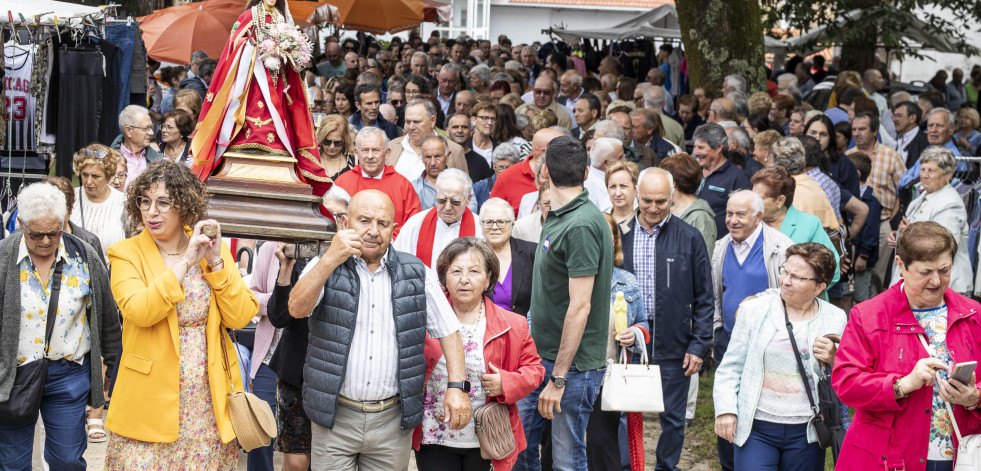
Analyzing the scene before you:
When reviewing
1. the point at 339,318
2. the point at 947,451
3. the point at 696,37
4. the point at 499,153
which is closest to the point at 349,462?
the point at 339,318

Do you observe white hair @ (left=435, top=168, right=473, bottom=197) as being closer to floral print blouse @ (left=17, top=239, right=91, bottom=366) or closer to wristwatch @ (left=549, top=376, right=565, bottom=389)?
wristwatch @ (left=549, top=376, right=565, bottom=389)

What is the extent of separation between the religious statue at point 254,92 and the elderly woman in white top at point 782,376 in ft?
7.95

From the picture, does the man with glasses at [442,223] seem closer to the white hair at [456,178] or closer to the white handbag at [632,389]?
the white hair at [456,178]

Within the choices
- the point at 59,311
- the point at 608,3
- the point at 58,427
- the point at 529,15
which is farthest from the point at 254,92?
the point at 529,15

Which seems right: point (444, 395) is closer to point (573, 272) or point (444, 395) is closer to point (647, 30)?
point (573, 272)

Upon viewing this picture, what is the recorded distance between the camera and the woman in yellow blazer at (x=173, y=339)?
466 centimetres

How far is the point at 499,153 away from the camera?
9156 mm

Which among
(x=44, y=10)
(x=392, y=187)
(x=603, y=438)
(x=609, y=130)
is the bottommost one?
(x=603, y=438)

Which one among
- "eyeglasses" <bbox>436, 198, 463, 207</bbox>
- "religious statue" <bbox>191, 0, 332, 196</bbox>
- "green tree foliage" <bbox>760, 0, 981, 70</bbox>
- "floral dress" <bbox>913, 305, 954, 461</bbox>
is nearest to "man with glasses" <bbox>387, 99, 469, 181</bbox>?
"eyeglasses" <bbox>436, 198, 463, 207</bbox>

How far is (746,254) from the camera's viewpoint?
21.8ft

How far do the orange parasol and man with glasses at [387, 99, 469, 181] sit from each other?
5679 mm

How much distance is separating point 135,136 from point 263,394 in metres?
3.71

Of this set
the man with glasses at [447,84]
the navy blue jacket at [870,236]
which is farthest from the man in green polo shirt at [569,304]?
the man with glasses at [447,84]

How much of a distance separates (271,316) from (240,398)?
469 mm
